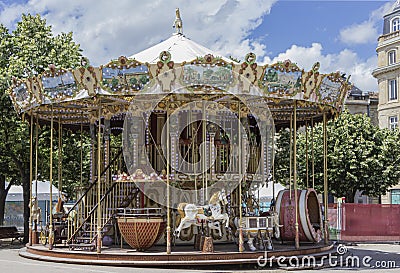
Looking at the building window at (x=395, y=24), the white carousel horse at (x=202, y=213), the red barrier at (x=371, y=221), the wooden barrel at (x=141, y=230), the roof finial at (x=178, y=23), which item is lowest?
the red barrier at (x=371, y=221)

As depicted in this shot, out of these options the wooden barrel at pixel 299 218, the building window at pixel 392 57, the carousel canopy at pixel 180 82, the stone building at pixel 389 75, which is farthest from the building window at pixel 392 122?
the carousel canopy at pixel 180 82

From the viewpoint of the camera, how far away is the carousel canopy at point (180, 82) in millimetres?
15094

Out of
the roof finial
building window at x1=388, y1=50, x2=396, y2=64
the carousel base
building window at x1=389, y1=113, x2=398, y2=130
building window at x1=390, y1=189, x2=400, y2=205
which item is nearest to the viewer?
the carousel base

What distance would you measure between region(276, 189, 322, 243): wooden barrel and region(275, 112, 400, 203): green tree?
1710 cm

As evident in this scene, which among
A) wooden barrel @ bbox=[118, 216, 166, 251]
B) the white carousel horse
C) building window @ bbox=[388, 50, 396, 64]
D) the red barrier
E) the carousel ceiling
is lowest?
the red barrier

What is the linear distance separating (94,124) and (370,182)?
21801 millimetres

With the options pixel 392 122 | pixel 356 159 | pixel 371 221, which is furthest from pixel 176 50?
pixel 392 122

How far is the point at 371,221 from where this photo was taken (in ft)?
90.9

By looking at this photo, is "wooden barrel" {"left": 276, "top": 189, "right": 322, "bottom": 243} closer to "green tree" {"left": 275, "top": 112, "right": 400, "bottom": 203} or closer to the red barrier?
the red barrier

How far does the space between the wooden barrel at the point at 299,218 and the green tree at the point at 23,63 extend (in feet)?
33.8

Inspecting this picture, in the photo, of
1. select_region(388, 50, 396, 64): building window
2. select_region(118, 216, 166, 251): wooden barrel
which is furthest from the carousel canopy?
select_region(388, 50, 396, 64): building window

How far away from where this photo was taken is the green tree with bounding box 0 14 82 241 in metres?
22.8

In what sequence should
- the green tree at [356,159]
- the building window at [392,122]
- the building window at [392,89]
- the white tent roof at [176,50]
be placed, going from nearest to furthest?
the white tent roof at [176,50] → the green tree at [356,159] → the building window at [392,122] → the building window at [392,89]

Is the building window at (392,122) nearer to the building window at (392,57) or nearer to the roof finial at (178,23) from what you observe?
the building window at (392,57)
